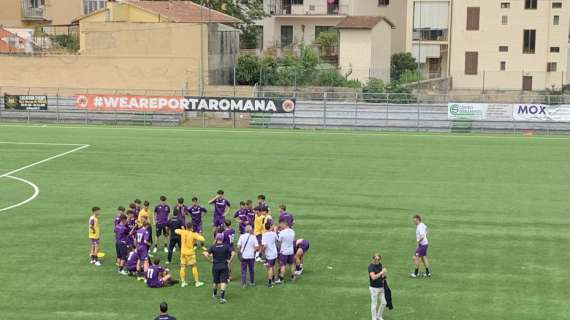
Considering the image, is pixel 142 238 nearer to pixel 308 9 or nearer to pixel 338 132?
pixel 338 132

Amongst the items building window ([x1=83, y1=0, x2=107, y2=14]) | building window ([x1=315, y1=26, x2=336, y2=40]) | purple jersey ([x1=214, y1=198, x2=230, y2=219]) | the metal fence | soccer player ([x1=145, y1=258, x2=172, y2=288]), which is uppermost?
building window ([x1=83, y1=0, x2=107, y2=14])

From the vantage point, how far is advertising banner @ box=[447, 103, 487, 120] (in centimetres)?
5150

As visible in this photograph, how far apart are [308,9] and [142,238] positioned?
56.5 metres

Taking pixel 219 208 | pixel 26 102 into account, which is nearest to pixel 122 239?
pixel 219 208

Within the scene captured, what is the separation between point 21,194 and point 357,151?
695 inches

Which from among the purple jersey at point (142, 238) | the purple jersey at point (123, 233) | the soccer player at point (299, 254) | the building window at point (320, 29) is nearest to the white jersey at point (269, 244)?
the soccer player at point (299, 254)

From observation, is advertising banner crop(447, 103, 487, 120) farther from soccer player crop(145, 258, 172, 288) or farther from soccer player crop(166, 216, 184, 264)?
soccer player crop(145, 258, 172, 288)

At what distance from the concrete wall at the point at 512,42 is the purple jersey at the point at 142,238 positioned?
51.5 m

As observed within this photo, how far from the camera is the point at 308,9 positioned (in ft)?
246

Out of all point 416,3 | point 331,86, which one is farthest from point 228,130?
point 416,3

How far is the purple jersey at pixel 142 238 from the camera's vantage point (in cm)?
2116

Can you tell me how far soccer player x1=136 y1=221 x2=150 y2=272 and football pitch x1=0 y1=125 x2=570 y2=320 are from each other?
0.62m

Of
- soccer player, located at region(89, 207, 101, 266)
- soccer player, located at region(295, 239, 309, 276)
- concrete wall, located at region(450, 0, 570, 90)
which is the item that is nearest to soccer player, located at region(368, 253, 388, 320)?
soccer player, located at region(295, 239, 309, 276)

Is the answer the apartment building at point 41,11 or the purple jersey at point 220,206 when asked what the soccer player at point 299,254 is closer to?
the purple jersey at point 220,206
